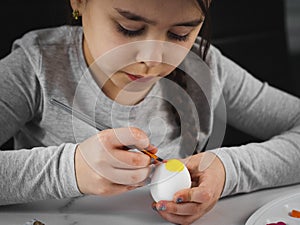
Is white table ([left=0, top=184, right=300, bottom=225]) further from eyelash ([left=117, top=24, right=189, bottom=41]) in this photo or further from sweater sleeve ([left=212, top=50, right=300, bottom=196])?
eyelash ([left=117, top=24, right=189, bottom=41])

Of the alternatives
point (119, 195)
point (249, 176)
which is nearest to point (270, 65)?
point (249, 176)

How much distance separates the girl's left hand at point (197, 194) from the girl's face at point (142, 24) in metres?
0.14

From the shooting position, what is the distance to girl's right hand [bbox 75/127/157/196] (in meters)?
0.69

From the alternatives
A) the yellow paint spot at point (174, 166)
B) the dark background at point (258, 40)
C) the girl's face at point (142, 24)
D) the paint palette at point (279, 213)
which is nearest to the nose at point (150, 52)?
the girl's face at point (142, 24)

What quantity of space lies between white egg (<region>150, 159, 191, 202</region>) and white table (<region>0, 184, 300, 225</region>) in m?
0.05

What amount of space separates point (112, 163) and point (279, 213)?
0.22 m

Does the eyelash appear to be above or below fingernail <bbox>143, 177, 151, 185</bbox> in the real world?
above

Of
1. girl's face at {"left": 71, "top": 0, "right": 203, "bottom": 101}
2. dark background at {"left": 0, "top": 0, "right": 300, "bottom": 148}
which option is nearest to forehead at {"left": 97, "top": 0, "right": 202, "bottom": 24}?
girl's face at {"left": 71, "top": 0, "right": 203, "bottom": 101}

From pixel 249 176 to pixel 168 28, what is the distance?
0.26 metres

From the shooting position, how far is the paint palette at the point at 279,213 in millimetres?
719

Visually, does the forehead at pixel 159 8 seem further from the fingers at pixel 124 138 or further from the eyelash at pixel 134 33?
the fingers at pixel 124 138

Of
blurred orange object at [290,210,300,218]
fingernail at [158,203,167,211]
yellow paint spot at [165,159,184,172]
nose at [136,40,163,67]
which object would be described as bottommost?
blurred orange object at [290,210,300,218]

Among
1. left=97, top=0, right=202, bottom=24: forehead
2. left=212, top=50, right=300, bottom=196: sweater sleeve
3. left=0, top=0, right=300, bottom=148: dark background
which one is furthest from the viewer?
left=0, top=0, right=300, bottom=148: dark background

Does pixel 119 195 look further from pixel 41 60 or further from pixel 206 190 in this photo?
pixel 41 60
